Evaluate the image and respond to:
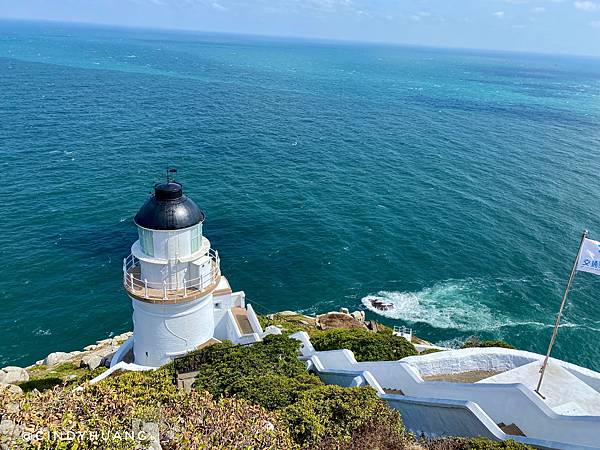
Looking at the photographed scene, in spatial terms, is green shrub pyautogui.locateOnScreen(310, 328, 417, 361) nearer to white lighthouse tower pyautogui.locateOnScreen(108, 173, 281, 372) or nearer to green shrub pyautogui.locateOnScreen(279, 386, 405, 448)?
white lighthouse tower pyautogui.locateOnScreen(108, 173, 281, 372)

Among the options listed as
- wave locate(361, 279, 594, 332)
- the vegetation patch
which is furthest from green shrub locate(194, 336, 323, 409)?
wave locate(361, 279, 594, 332)

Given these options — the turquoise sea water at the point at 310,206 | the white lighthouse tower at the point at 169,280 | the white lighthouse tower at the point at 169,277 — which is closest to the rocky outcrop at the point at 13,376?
the turquoise sea water at the point at 310,206

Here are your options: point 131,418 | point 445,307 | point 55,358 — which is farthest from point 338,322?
point 131,418

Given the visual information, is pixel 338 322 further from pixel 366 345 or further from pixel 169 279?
pixel 169 279

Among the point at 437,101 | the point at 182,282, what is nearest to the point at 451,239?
the point at 182,282

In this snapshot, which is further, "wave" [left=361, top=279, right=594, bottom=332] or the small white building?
"wave" [left=361, top=279, right=594, bottom=332]

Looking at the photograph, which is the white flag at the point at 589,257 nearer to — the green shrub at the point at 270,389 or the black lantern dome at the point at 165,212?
the green shrub at the point at 270,389

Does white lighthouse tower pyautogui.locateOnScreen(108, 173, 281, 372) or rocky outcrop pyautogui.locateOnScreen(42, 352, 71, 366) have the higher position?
white lighthouse tower pyautogui.locateOnScreen(108, 173, 281, 372)
